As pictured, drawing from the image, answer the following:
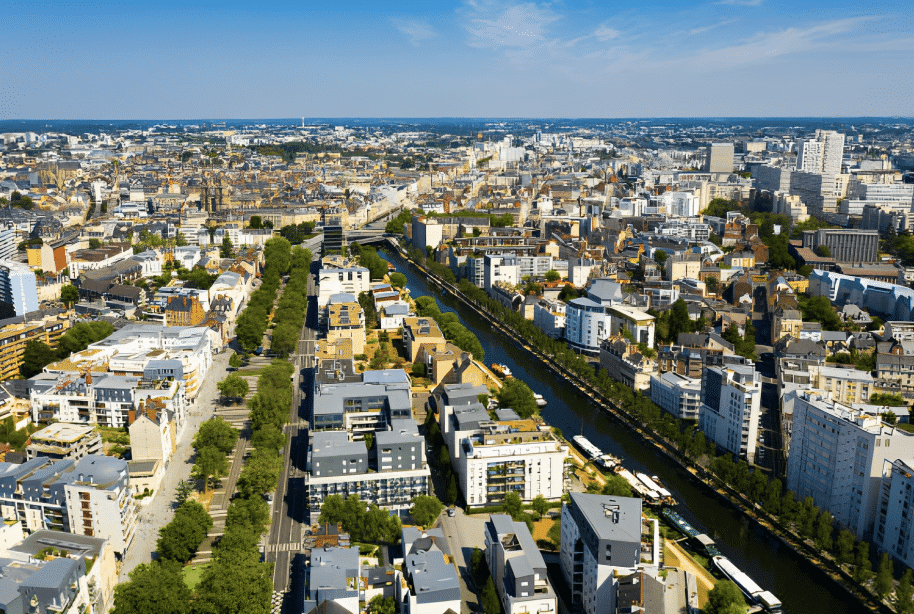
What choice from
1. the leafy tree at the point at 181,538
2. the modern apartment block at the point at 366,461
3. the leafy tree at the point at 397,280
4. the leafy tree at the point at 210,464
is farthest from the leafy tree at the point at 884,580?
the leafy tree at the point at 397,280

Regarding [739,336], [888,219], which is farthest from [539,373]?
[888,219]

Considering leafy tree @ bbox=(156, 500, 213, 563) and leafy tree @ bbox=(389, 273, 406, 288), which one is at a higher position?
leafy tree @ bbox=(389, 273, 406, 288)

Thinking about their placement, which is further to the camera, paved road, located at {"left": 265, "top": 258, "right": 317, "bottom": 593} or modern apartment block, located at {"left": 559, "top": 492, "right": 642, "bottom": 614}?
paved road, located at {"left": 265, "top": 258, "right": 317, "bottom": 593}

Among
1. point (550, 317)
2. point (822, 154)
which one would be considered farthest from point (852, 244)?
point (822, 154)

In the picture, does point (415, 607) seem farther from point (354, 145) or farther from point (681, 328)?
point (354, 145)

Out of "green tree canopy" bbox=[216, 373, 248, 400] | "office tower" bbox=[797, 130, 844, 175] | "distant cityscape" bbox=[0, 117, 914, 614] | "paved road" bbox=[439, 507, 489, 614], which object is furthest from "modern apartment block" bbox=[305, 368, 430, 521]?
"office tower" bbox=[797, 130, 844, 175]

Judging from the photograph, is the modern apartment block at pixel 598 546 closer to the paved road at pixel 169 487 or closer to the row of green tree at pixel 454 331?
the paved road at pixel 169 487

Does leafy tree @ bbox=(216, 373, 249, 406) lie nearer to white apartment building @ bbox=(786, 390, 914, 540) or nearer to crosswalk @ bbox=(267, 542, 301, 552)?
crosswalk @ bbox=(267, 542, 301, 552)
